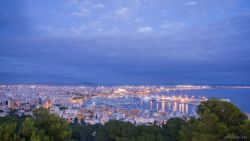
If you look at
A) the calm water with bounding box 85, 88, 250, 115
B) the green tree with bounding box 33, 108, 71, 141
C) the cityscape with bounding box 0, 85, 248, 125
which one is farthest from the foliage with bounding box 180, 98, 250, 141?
the calm water with bounding box 85, 88, 250, 115

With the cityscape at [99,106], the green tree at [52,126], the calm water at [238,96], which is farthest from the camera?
the calm water at [238,96]

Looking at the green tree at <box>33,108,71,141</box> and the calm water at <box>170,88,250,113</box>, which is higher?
the green tree at <box>33,108,71,141</box>

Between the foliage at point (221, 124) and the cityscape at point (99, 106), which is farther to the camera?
the cityscape at point (99, 106)

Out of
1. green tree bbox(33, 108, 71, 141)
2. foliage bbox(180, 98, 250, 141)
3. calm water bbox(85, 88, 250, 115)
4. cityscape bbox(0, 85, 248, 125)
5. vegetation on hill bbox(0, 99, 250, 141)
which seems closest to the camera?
vegetation on hill bbox(0, 99, 250, 141)

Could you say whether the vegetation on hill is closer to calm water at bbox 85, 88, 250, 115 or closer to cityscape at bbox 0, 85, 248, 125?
cityscape at bbox 0, 85, 248, 125

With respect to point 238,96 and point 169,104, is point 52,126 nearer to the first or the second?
point 169,104

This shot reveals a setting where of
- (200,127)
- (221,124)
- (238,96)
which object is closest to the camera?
(221,124)

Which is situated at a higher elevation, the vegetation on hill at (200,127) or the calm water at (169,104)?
the vegetation on hill at (200,127)

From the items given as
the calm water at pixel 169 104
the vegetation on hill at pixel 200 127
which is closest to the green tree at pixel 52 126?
the vegetation on hill at pixel 200 127

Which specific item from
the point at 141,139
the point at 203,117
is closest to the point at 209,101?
the point at 203,117

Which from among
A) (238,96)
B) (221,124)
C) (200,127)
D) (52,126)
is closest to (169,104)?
(238,96)

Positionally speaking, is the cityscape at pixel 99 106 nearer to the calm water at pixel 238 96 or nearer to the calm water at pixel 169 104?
the calm water at pixel 169 104

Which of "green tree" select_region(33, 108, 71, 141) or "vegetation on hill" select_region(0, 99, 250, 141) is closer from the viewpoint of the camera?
"vegetation on hill" select_region(0, 99, 250, 141)
